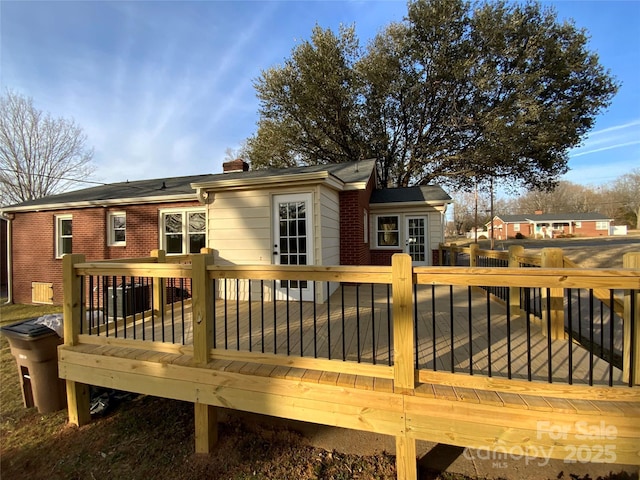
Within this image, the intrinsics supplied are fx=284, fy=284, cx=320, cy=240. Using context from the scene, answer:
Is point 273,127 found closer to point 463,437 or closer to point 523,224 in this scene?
point 463,437

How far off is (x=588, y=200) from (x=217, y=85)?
69.4 metres

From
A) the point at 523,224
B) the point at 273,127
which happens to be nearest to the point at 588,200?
the point at 523,224

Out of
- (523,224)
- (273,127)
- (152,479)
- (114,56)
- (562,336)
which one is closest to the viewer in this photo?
(152,479)

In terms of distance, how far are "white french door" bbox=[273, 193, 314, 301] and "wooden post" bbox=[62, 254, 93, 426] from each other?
3184mm

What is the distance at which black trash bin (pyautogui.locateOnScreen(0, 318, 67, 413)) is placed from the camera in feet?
10.5

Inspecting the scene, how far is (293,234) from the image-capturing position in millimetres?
5746

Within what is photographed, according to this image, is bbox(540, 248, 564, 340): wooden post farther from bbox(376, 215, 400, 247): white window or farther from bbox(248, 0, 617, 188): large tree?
bbox(248, 0, 617, 188): large tree

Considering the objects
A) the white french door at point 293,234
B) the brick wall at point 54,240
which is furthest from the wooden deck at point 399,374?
the brick wall at point 54,240

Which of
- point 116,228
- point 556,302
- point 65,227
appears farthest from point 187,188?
point 556,302

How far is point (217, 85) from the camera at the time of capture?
10555 millimetres

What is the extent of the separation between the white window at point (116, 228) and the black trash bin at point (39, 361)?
5.82 m

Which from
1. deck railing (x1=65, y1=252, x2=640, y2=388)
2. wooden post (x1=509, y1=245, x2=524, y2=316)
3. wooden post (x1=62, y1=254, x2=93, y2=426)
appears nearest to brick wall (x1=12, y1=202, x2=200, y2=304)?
deck railing (x1=65, y1=252, x2=640, y2=388)

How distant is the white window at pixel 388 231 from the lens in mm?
9711

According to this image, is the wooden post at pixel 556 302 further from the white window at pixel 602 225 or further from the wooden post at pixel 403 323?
the white window at pixel 602 225
